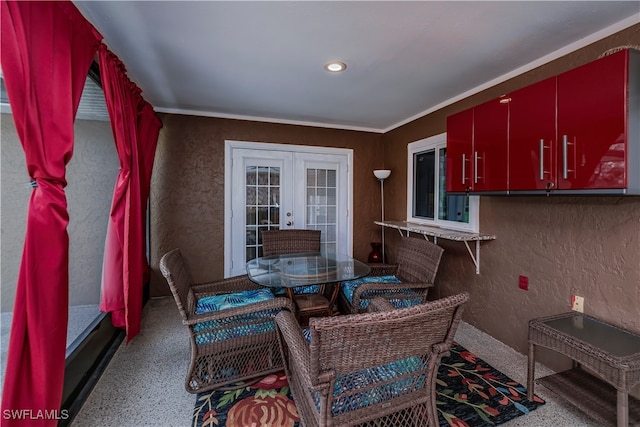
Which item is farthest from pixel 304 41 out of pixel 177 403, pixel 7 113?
pixel 177 403

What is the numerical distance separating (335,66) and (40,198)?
210 cm

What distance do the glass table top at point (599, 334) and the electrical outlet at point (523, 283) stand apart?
421 mm

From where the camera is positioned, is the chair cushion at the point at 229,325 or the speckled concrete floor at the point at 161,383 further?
the chair cushion at the point at 229,325

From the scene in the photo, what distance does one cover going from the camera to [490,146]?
2.20m

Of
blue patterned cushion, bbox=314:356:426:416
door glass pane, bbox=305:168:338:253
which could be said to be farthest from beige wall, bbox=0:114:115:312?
door glass pane, bbox=305:168:338:253

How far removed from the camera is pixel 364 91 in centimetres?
290

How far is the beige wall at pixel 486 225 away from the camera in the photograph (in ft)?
6.00

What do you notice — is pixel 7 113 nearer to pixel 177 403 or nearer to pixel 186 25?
pixel 186 25

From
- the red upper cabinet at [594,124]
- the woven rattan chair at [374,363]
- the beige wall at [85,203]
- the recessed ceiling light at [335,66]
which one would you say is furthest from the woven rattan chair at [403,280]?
the beige wall at [85,203]

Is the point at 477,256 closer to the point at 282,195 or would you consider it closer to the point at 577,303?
the point at 577,303

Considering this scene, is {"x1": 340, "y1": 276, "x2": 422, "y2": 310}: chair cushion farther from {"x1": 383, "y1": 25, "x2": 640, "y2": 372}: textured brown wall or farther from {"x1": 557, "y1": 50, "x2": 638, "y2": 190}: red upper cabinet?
A: {"x1": 557, "y1": 50, "x2": 638, "y2": 190}: red upper cabinet

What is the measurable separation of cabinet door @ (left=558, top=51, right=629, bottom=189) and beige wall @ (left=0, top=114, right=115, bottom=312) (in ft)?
10.7

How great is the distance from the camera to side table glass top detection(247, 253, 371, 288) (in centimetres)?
226

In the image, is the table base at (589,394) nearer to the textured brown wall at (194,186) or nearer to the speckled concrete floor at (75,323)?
the speckled concrete floor at (75,323)
